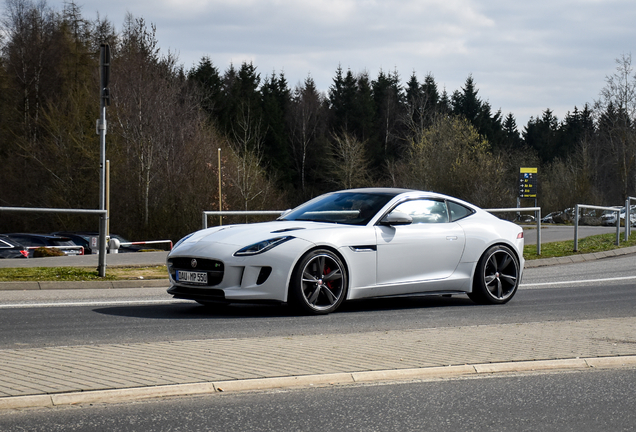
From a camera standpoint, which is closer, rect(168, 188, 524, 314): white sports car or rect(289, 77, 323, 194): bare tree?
rect(168, 188, 524, 314): white sports car

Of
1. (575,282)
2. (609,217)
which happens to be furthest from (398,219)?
(609,217)

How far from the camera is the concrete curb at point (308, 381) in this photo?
4.72 metres

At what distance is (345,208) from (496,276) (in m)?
2.27

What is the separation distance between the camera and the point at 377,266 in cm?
931

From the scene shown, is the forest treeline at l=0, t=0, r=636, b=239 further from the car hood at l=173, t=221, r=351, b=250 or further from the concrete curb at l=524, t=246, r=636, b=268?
the car hood at l=173, t=221, r=351, b=250

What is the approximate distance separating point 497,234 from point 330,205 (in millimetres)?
2254

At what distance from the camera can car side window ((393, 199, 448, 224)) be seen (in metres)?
9.88

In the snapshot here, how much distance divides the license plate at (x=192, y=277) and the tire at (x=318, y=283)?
3.12 feet

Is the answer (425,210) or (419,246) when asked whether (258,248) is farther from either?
(425,210)

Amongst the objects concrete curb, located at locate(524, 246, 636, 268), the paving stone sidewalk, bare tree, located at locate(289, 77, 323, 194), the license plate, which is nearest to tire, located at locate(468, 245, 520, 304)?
the paving stone sidewalk

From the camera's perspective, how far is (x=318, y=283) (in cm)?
886

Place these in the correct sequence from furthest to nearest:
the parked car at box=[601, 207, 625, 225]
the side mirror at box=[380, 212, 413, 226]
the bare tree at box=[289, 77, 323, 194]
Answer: the bare tree at box=[289, 77, 323, 194]
the parked car at box=[601, 207, 625, 225]
the side mirror at box=[380, 212, 413, 226]

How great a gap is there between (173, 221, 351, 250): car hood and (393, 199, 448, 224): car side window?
986 millimetres

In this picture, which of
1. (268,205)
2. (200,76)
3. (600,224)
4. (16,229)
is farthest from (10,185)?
(600,224)
